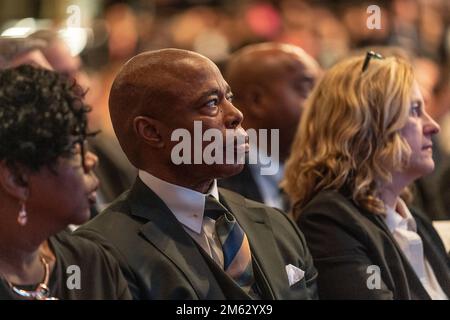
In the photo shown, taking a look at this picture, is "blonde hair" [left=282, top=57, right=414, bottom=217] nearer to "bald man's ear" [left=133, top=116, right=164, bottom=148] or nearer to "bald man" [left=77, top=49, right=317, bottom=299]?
"bald man" [left=77, top=49, right=317, bottom=299]

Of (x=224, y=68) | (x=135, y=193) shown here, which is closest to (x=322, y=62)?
(x=224, y=68)

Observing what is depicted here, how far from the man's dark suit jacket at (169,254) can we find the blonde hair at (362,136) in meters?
0.41

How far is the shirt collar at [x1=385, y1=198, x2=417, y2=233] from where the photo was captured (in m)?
2.62

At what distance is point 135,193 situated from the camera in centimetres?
216

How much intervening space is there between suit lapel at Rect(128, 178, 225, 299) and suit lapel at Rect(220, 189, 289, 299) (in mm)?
114

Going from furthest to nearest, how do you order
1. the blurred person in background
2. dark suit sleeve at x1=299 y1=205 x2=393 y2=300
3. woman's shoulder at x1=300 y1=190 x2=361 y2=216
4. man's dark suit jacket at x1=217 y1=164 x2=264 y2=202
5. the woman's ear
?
the blurred person in background → man's dark suit jacket at x1=217 y1=164 x2=264 y2=202 → woman's shoulder at x1=300 y1=190 x2=361 y2=216 → dark suit sleeve at x1=299 y1=205 x2=393 y2=300 → the woman's ear

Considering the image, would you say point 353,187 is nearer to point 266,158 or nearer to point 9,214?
point 266,158

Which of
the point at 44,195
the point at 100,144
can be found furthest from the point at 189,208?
the point at 100,144

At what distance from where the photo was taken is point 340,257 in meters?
2.47

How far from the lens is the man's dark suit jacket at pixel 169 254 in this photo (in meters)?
2.06

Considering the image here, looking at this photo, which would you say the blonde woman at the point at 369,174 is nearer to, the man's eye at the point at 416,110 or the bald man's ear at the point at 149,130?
the man's eye at the point at 416,110

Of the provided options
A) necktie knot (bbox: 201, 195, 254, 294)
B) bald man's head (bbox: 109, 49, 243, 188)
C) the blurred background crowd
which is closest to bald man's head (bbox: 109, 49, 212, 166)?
bald man's head (bbox: 109, 49, 243, 188)

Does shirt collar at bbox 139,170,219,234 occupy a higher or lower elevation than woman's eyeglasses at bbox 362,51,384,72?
lower

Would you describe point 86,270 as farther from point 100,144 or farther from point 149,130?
point 100,144
